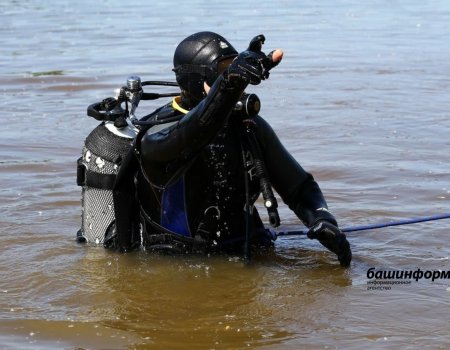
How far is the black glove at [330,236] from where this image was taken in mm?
4312

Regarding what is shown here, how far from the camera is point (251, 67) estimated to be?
12.1 feet

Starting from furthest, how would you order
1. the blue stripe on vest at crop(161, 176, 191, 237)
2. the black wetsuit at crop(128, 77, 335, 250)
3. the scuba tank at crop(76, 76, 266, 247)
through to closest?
the scuba tank at crop(76, 76, 266, 247) → the blue stripe on vest at crop(161, 176, 191, 237) → the black wetsuit at crop(128, 77, 335, 250)

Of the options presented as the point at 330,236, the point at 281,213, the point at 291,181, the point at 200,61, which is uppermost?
the point at 200,61

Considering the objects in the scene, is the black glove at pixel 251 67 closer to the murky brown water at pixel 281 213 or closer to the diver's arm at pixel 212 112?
the diver's arm at pixel 212 112

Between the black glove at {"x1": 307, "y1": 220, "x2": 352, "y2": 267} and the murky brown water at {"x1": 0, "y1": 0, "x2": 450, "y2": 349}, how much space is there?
6.5 inches

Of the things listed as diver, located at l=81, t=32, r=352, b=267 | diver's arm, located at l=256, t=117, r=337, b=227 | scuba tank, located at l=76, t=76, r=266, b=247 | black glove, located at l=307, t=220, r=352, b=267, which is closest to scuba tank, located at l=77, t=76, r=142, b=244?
scuba tank, located at l=76, t=76, r=266, b=247

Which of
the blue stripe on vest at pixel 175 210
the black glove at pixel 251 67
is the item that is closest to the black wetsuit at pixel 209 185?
the blue stripe on vest at pixel 175 210

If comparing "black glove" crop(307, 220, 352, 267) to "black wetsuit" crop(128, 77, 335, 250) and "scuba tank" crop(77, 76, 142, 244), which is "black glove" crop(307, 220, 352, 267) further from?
"scuba tank" crop(77, 76, 142, 244)

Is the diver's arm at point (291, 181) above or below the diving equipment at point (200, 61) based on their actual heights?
below

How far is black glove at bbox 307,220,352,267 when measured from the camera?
4.31 m

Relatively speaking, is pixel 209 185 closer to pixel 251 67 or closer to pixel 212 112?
pixel 212 112

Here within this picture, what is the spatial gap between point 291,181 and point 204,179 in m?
0.46

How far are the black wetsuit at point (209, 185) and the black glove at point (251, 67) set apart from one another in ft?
1.33

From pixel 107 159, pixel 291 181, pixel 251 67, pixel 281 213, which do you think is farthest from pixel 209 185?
pixel 281 213
